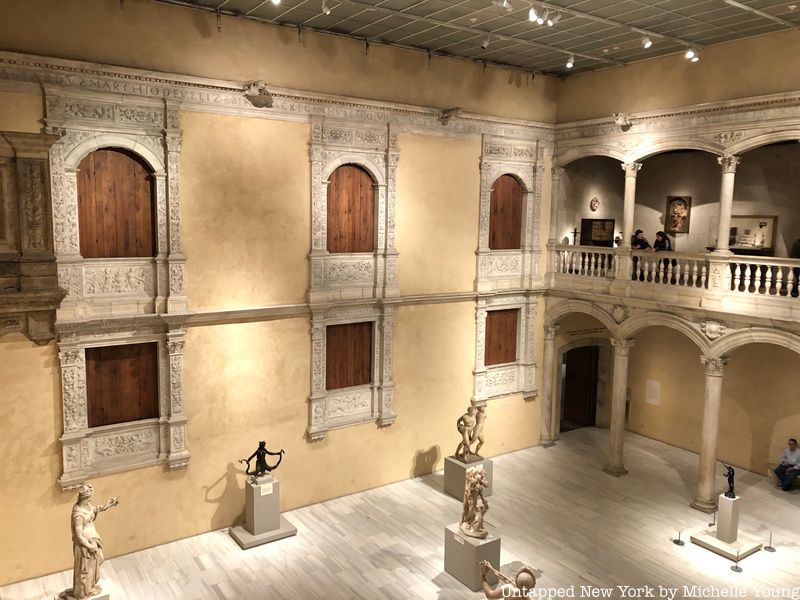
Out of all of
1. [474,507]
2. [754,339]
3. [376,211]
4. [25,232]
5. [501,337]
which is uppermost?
[376,211]

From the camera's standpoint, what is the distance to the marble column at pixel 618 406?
14.9 m

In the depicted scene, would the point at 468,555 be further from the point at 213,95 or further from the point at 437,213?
the point at 213,95

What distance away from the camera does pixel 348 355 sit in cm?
1346

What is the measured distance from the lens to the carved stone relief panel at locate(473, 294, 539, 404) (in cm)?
1536

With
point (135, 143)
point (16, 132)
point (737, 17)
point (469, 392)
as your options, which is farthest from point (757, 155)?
point (16, 132)

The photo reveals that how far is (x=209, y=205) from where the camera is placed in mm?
11422

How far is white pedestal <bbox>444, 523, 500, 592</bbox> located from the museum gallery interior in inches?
2.2

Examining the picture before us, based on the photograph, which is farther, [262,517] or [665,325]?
[665,325]

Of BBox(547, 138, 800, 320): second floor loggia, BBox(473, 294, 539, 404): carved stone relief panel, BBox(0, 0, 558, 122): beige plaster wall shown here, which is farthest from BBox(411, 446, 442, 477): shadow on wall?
BBox(0, 0, 558, 122): beige plaster wall

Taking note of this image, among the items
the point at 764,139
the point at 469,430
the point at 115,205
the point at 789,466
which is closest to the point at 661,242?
the point at 764,139

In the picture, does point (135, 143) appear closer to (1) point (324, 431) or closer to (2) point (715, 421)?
(1) point (324, 431)

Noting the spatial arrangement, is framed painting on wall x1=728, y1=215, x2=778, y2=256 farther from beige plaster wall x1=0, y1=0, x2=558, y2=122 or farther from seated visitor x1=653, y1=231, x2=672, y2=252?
beige plaster wall x1=0, y1=0, x2=558, y2=122

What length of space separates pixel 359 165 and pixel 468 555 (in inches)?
294

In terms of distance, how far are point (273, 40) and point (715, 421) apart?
36.6ft
